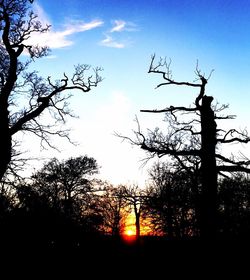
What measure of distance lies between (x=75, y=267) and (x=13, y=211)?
124 inches

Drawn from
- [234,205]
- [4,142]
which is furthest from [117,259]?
[234,205]

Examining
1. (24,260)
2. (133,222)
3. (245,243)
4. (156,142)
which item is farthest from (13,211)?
(133,222)

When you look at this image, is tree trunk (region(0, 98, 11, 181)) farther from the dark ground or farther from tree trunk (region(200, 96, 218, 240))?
tree trunk (region(200, 96, 218, 240))

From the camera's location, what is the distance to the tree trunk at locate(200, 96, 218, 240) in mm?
7323

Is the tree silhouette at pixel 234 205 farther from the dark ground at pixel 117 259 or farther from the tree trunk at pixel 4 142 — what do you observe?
the tree trunk at pixel 4 142

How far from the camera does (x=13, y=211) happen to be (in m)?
11.3

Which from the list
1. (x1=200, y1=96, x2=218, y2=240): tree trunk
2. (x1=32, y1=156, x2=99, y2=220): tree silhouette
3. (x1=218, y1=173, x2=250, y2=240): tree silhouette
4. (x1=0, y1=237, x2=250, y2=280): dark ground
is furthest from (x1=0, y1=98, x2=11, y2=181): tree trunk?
(x1=32, y1=156, x2=99, y2=220): tree silhouette

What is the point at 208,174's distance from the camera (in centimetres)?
769

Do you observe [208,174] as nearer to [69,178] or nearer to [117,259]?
[117,259]

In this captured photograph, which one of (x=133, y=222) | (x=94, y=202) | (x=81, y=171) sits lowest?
(x=133, y=222)

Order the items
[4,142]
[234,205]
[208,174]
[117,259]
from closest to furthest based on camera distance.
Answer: [208,174] < [4,142] < [117,259] < [234,205]

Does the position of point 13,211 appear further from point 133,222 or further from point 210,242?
point 133,222

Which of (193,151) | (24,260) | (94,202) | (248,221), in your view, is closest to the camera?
(193,151)

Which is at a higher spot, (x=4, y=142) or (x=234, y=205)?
(x=4, y=142)
